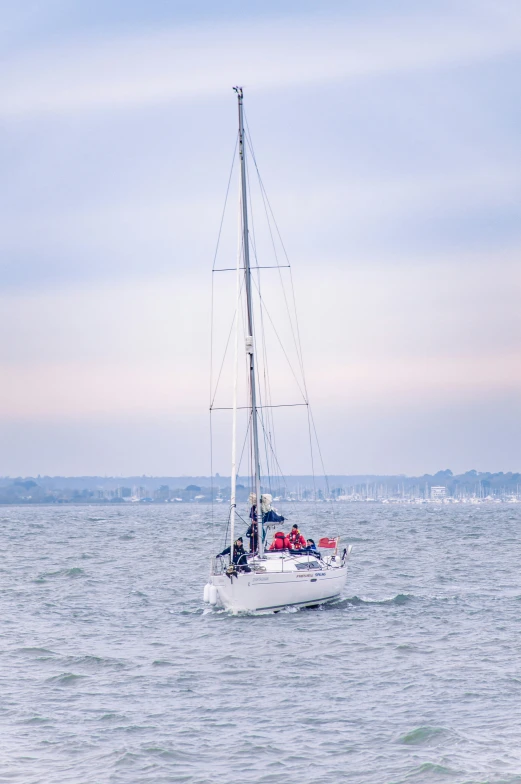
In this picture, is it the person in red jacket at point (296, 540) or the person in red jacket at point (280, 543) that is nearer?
the person in red jacket at point (280, 543)

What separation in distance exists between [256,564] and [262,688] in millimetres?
10710

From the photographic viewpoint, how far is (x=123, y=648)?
102 feet

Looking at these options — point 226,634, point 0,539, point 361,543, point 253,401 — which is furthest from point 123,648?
point 0,539

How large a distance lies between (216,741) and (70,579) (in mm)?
34370

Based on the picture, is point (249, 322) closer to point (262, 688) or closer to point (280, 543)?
point (280, 543)

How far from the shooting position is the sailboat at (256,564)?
35781 mm

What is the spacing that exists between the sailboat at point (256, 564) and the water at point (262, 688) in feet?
2.39

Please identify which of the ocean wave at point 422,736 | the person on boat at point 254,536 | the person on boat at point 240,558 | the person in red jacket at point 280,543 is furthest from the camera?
the person in red jacket at point 280,543

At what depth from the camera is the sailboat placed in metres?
35.8

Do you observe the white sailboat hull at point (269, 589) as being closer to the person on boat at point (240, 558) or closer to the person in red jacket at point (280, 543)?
the person on boat at point (240, 558)

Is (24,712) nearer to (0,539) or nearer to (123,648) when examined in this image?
(123,648)

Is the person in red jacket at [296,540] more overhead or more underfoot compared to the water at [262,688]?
more overhead

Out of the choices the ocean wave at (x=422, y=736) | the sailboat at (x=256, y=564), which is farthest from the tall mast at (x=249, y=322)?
the ocean wave at (x=422, y=736)

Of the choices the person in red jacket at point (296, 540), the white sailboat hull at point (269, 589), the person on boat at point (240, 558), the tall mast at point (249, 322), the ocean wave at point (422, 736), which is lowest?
the ocean wave at point (422, 736)
